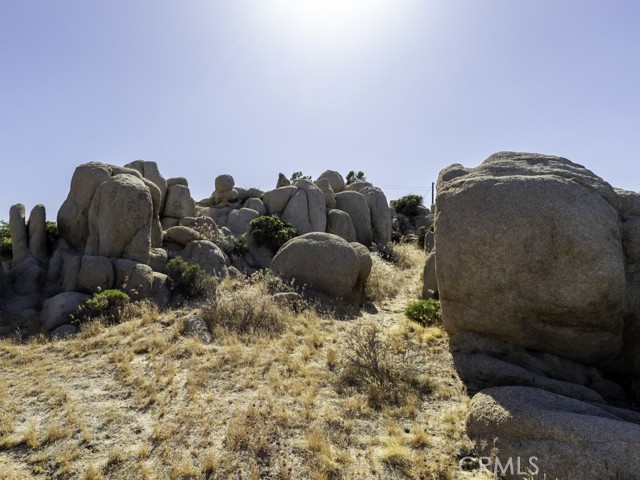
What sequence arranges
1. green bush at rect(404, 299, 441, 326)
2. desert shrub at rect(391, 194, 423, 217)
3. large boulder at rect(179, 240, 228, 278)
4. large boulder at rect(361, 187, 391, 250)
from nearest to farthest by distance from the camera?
1. green bush at rect(404, 299, 441, 326)
2. large boulder at rect(179, 240, 228, 278)
3. large boulder at rect(361, 187, 391, 250)
4. desert shrub at rect(391, 194, 423, 217)

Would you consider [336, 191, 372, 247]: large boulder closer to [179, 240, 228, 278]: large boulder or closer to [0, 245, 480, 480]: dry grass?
[179, 240, 228, 278]: large boulder

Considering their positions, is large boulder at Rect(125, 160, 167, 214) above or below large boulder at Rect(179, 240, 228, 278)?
above

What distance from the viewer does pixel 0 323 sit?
1252 cm

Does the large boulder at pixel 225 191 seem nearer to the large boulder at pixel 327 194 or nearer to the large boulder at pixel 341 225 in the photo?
the large boulder at pixel 327 194

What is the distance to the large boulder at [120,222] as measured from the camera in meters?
15.0

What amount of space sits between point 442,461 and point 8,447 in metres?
6.56

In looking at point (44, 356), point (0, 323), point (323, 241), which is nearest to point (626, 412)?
point (323, 241)

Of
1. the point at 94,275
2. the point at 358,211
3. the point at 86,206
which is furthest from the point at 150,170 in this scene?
the point at 358,211

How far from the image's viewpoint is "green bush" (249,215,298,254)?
21.2 metres

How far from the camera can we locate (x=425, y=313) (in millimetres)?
11992

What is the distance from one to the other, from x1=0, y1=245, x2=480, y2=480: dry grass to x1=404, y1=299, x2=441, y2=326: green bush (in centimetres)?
60

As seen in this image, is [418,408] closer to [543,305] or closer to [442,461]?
[442,461]

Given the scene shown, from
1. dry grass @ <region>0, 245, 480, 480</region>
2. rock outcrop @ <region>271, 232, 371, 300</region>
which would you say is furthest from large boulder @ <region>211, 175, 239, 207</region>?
dry grass @ <region>0, 245, 480, 480</region>

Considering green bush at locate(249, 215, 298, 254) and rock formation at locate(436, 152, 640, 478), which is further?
green bush at locate(249, 215, 298, 254)
